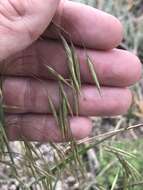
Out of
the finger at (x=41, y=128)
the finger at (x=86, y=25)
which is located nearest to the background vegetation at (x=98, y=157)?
the finger at (x=41, y=128)

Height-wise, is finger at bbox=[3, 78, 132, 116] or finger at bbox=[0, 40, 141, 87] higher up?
finger at bbox=[0, 40, 141, 87]

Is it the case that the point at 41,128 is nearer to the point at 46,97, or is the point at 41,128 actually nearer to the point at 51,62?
the point at 46,97

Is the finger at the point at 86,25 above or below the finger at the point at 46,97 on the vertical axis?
above

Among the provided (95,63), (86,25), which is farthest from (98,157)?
(86,25)

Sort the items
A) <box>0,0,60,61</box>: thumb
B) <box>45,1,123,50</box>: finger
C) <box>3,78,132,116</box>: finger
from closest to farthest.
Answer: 1. <box>0,0,60,61</box>: thumb
2. <box>45,1,123,50</box>: finger
3. <box>3,78,132,116</box>: finger

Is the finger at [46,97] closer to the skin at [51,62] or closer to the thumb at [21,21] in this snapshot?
the skin at [51,62]

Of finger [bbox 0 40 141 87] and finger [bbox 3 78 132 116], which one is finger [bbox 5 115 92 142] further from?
finger [bbox 0 40 141 87]

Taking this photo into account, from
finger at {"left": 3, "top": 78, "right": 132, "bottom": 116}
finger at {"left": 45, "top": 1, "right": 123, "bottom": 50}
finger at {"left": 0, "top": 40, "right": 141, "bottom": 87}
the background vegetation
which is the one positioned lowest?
the background vegetation

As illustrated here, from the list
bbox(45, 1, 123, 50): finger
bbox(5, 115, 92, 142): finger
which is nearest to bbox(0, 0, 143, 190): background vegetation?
bbox(5, 115, 92, 142): finger
